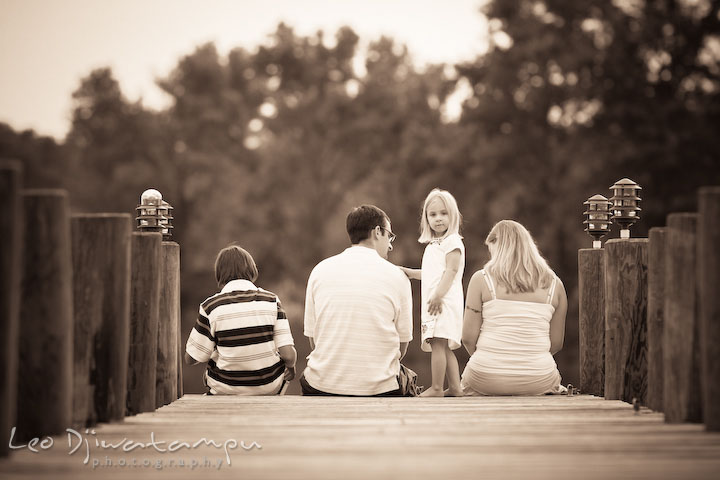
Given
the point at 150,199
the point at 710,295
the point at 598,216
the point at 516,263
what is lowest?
the point at 710,295

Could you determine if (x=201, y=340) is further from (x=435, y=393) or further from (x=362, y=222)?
(x=435, y=393)

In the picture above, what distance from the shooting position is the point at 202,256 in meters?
33.1

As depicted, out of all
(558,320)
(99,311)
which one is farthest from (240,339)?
(558,320)

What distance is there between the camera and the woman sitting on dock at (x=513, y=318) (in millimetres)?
7227

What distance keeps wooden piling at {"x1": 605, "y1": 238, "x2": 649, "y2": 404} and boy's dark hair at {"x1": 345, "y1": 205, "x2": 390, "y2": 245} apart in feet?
5.81

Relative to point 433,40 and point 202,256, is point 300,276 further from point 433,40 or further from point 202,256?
point 433,40

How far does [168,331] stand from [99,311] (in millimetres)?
1606

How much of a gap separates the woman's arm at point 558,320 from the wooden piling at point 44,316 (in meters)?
4.10

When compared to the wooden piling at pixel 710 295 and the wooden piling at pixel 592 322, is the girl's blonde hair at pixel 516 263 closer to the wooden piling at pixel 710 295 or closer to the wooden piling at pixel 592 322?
the wooden piling at pixel 592 322

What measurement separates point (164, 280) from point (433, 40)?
31.1 m

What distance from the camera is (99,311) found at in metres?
4.98

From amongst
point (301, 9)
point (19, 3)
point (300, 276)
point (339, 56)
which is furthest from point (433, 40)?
point (19, 3)

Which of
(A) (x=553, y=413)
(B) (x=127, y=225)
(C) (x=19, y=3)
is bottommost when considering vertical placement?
(A) (x=553, y=413)

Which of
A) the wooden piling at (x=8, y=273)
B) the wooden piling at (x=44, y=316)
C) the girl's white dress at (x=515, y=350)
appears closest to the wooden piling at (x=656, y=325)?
the girl's white dress at (x=515, y=350)
